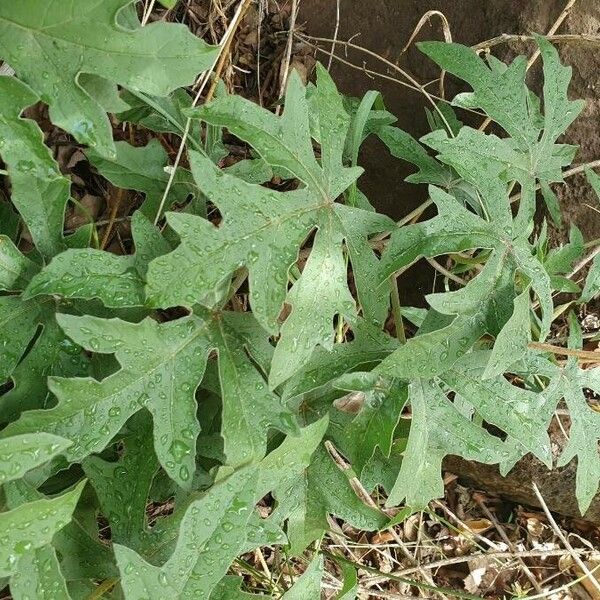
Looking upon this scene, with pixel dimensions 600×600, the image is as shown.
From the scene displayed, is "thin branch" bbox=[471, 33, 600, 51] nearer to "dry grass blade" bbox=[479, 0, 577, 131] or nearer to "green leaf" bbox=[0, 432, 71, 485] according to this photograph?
"dry grass blade" bbox=[479, 0, 577, 131]

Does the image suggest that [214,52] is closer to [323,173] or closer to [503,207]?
[323,173]

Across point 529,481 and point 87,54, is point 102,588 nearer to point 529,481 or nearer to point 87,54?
point 87,54

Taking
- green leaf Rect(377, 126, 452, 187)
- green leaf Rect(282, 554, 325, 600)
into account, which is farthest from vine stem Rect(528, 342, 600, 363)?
green leaf Rect(282, 554, 325, 600)

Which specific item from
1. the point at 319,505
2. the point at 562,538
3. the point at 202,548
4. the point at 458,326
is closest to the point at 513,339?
the point at 458,326

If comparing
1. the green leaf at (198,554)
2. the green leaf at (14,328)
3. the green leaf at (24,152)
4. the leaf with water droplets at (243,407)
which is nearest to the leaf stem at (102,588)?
the green leaf at (198,554)

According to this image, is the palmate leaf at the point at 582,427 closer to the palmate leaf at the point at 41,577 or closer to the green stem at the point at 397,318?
the green stem at the point at 397,318

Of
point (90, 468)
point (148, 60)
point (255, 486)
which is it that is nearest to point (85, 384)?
point (90, 468)
